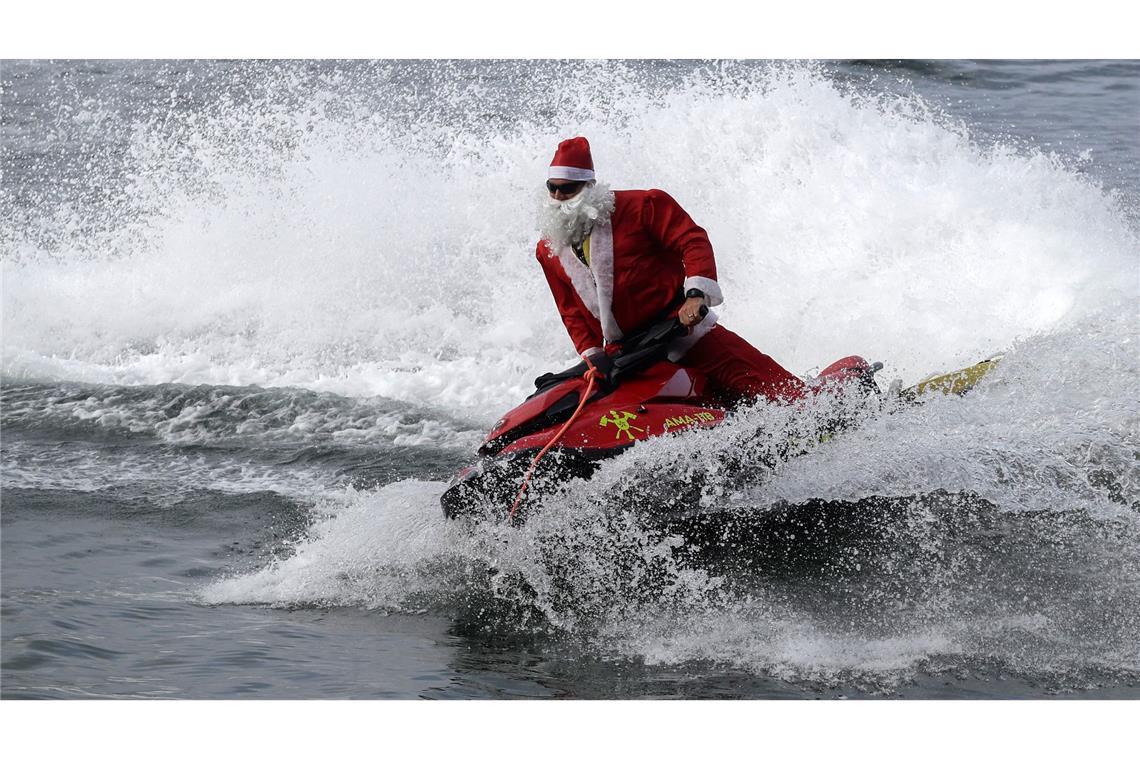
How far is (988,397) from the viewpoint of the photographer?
5602mm

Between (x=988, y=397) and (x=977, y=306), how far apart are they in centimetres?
409

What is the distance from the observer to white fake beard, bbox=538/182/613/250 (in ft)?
15.8

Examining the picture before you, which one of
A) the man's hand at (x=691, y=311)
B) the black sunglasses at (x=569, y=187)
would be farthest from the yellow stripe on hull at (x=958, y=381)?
the black sunglasses at (x=569, y=187)

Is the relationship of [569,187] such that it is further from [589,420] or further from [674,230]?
[589,420]

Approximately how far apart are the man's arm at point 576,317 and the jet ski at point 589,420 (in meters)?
0.10

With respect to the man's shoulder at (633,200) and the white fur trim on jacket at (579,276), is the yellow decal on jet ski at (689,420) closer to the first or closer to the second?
the white fur trim on jacket at (579,276)

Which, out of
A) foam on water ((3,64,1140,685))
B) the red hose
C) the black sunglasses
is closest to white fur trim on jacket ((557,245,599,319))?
the black sunglasses

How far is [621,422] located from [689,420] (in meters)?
0.29

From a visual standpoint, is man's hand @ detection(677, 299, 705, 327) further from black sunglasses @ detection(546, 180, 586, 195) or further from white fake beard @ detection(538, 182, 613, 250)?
black sunglasses @ detection(546, 180, 586, 195)

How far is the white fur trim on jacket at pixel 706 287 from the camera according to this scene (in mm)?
4781

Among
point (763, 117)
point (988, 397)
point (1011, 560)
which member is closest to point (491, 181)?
point (763, 117)

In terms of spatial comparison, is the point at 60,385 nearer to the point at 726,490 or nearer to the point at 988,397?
the point at 726,490

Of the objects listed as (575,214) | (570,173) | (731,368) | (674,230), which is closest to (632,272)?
(674,230)

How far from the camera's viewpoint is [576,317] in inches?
204
